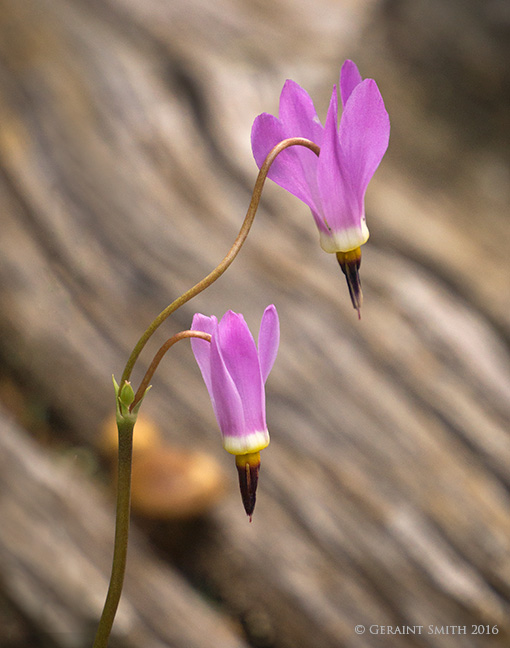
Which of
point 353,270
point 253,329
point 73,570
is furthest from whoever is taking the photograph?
point 253,329

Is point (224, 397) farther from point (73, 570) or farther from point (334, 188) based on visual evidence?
point (73, 570)

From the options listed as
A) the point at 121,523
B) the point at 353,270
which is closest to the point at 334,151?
the point at 353,270

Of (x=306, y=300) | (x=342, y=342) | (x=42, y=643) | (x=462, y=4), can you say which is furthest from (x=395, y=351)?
(x=462, y=4)

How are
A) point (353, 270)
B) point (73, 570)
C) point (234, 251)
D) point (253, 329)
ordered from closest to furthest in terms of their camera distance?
point (234, 251) → point (353, 270) → point (73, 570) → point (253, 329)

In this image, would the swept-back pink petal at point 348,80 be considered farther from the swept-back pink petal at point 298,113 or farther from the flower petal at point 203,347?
the flower petal at point 203,347

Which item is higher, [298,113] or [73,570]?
[298,113]

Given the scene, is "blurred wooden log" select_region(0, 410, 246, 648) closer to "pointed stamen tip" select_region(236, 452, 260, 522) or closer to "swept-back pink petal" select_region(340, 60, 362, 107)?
"pointed stamen tip" select_region(236, 452, 260, 522)

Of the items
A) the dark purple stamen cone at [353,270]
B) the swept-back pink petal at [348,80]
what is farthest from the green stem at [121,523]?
the swept-back pink petal at [348,80]
